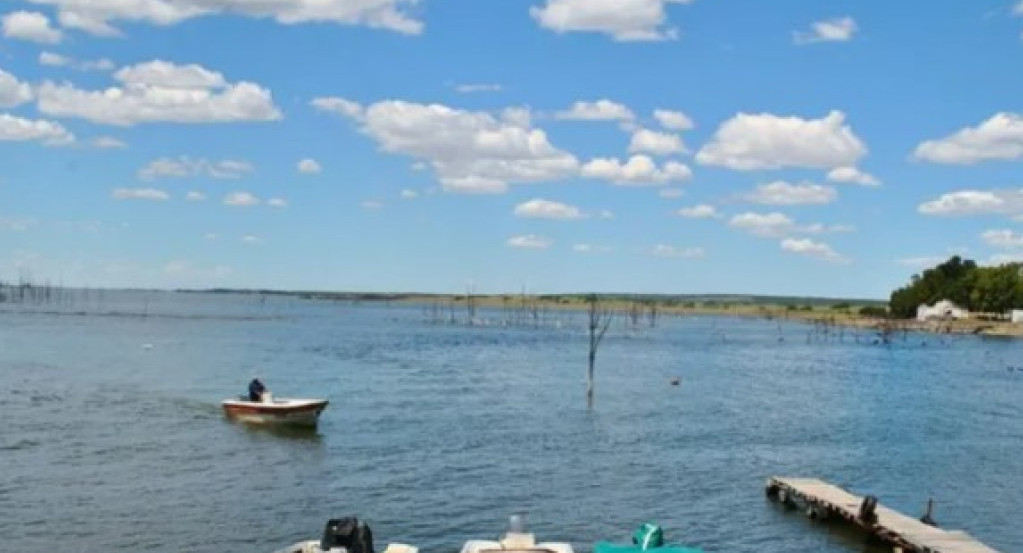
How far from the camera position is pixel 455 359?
10550 centimetres

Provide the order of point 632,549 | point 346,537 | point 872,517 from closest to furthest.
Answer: point 346,537 < point 632,549 < point 872,517

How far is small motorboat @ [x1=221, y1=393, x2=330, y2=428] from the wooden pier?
21.4 metres

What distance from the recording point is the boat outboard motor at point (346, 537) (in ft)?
79.8

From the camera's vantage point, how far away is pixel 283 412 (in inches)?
2030

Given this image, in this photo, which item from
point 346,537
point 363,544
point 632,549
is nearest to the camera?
point 346,537

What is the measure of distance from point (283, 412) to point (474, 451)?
9.84m

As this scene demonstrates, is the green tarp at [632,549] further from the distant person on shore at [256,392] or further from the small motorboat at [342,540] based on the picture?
the distant person on shore at [256,392]

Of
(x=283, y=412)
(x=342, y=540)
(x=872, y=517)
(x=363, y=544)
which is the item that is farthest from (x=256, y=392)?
(x=342, y=540)

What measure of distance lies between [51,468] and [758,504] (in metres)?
23.2

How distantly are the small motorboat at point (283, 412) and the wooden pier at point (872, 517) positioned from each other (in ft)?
70.2

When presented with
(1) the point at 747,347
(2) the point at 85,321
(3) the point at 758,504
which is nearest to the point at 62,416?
(3) the point at 758,504

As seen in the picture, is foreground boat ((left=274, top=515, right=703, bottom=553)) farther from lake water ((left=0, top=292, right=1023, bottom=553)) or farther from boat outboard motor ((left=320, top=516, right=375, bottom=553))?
lake water ((left=0, top=292, right=1023, bottom=553))

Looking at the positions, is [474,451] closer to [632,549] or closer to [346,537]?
[632,549]

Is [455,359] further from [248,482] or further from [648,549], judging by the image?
[648,549]
